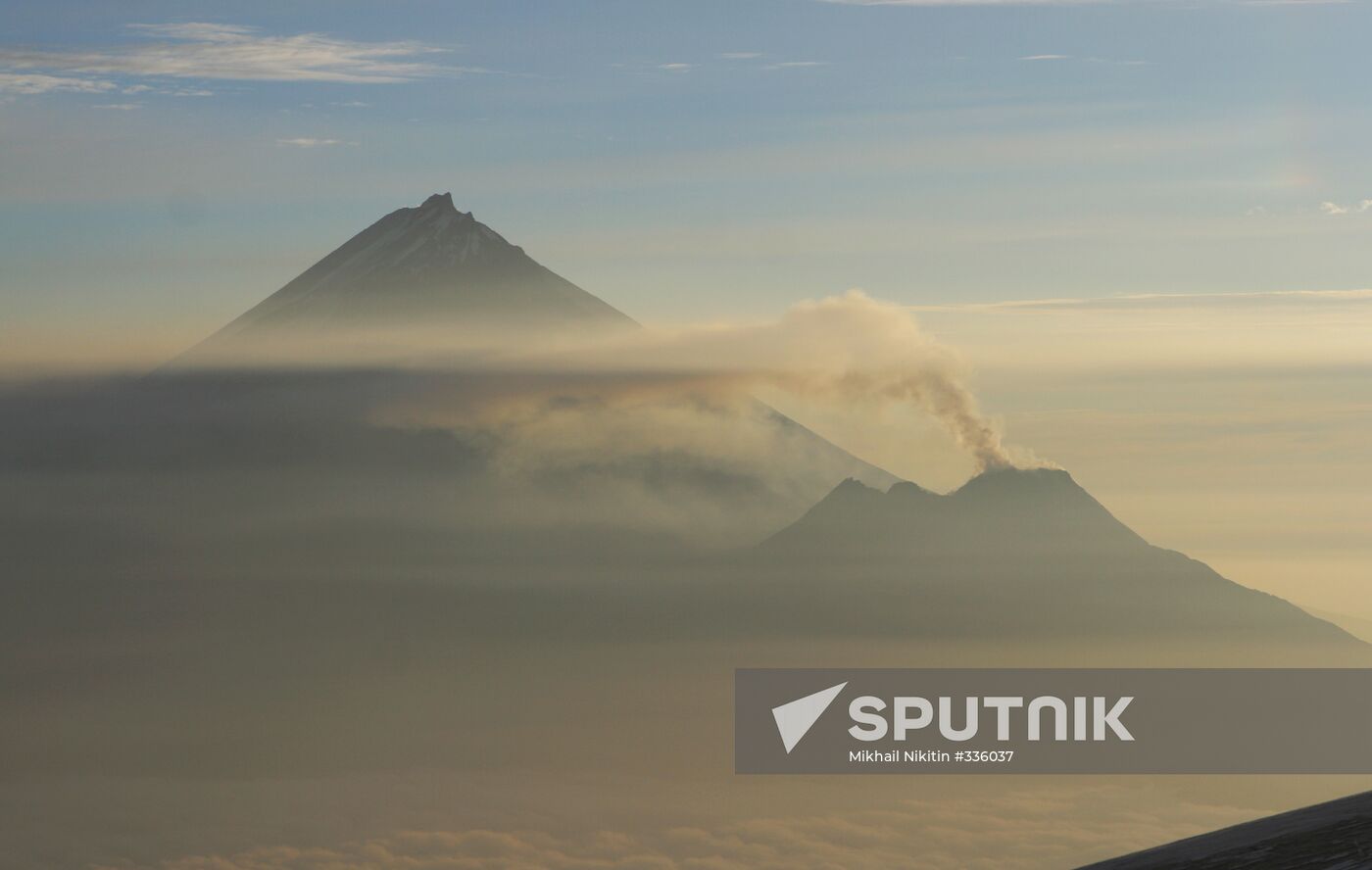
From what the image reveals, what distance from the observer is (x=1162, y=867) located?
6700 cm

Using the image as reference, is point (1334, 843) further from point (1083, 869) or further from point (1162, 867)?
point (1083, 869)

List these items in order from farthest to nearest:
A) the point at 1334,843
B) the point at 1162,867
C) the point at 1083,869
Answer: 1. the point at 1083,869
2. the point at 1162,867
3. the point at 1334,843

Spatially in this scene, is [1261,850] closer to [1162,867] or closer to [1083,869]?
[1162,867]

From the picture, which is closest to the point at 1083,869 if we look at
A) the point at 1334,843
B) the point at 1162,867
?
the point at 1162,867

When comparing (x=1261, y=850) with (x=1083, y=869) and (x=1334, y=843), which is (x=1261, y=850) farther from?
(x=1083, y=869)

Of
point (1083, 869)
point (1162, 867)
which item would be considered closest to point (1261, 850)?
point (1162, 867)

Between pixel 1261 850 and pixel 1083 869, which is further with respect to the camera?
pixel 1083 869

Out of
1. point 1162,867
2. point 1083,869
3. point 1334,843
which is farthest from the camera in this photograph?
point 1083,869

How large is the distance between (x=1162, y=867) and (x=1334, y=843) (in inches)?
308

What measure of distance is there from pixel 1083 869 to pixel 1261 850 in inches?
434

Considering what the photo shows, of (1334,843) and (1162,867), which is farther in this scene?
(1162,867)

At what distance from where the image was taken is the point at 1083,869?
74.5 metres

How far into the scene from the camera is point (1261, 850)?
6512 cm

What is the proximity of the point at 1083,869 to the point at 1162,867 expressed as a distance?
26.0 ft
